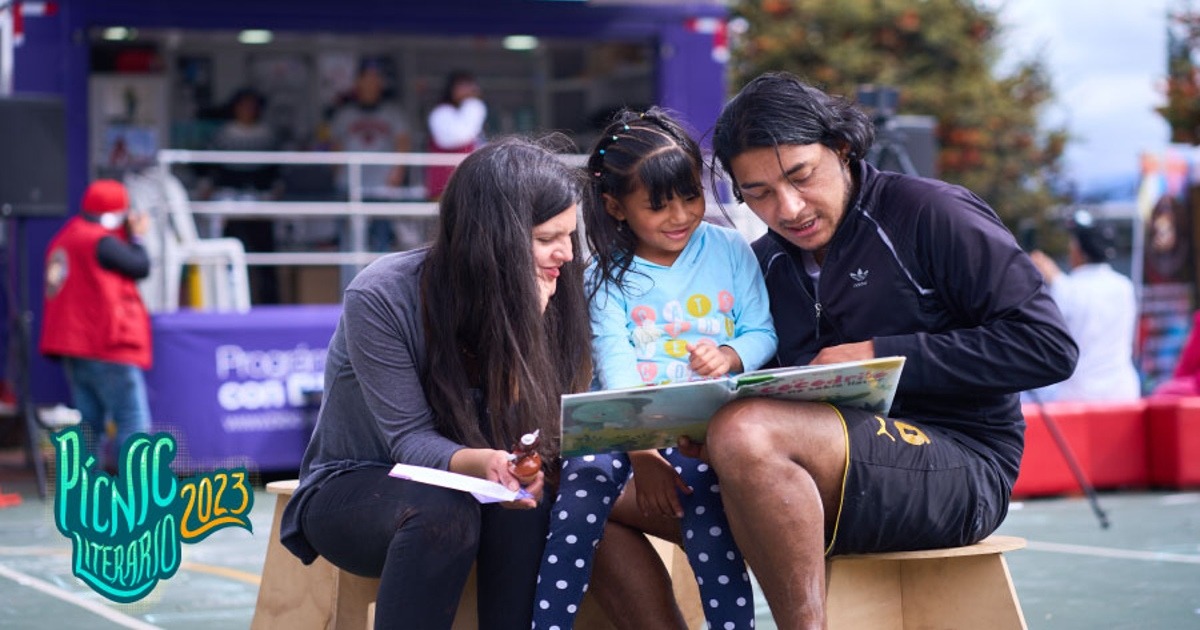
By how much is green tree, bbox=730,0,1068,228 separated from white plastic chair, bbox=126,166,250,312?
34.7ft

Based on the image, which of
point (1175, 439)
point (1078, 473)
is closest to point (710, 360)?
point (1078, 473)

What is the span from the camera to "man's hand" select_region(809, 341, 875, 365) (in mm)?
2949

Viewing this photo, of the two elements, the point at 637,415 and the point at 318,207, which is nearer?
the point at 637,415

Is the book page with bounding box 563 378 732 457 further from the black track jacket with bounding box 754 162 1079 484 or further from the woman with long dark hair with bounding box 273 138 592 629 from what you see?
the black track jacket with bounding box 754 162 1079 484

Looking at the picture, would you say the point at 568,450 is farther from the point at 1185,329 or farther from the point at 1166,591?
the point at 1185,329

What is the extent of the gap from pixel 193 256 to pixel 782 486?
6489 mm

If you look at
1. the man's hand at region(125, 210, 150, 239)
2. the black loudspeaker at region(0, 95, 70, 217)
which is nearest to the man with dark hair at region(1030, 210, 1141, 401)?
the man's hand at region(125, 210, 150, 239)

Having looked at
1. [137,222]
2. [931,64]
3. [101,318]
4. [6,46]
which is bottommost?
[101,318]

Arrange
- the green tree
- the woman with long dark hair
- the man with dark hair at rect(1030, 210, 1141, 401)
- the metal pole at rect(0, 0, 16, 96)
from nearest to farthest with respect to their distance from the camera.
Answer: the woman with long dark hair → the man with dark hair at rect(1030, 210, 1141, 401) → the metal pole at rect(0, 0, 16, 96) → the green tree

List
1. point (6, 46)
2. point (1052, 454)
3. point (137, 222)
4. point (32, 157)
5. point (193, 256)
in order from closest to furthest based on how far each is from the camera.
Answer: point (1052, 454) → point (32, 157) → point (137, 222) → point (193, 256) → point (6, 46)

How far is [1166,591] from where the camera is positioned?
15.1 ft

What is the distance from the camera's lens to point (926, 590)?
3.08m

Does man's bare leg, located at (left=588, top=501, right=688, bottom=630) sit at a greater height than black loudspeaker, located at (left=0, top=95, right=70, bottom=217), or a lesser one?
lesser

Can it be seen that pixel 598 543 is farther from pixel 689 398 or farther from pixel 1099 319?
pixel 1099 319
